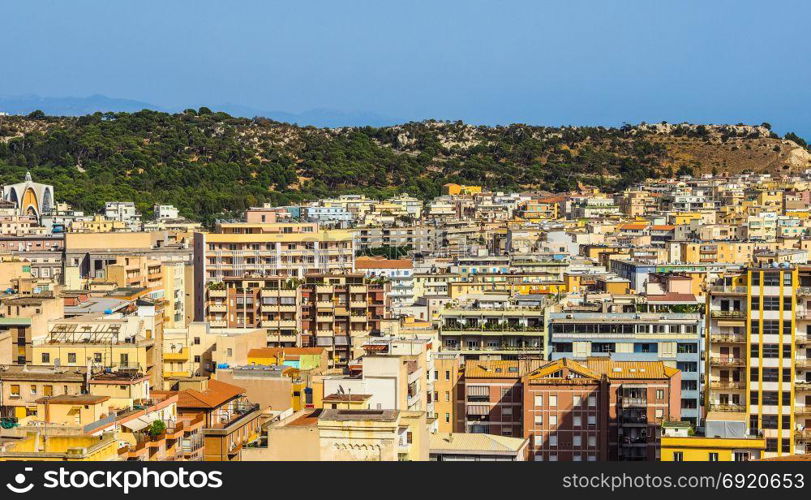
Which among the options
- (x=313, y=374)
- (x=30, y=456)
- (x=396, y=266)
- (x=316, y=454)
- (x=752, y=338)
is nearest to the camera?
(x=30, y=456)

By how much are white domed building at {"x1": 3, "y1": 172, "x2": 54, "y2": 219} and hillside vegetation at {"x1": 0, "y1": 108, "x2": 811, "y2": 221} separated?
5.88 metres

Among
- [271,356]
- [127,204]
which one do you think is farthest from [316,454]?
[127,204]

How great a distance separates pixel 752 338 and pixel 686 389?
889 centimetres

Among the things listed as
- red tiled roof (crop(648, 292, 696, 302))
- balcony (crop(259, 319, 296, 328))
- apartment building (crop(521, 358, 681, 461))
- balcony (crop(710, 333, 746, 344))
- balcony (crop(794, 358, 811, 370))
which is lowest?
apartment building (crop(521, 358, 681, 461))

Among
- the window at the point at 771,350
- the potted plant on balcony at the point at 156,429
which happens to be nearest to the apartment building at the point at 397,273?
the window at the point at 771,350

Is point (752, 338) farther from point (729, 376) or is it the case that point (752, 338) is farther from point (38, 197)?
point (38, 197)

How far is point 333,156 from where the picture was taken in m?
159

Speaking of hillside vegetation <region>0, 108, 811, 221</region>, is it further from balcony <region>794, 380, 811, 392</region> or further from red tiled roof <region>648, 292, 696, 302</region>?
balcony <region>794, 380, 811, 392</region>

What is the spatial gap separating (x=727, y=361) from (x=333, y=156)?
420 ft

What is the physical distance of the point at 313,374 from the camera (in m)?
A: 36.3

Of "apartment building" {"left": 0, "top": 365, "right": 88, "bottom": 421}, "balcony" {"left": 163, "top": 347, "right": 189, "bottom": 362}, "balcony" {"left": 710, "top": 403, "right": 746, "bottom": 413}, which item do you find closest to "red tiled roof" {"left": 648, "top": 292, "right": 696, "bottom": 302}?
"balcony" {"left": 163, "top": 347, "right": 189, "bottom": 362}

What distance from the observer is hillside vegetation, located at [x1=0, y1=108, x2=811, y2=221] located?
13800 centimetres
